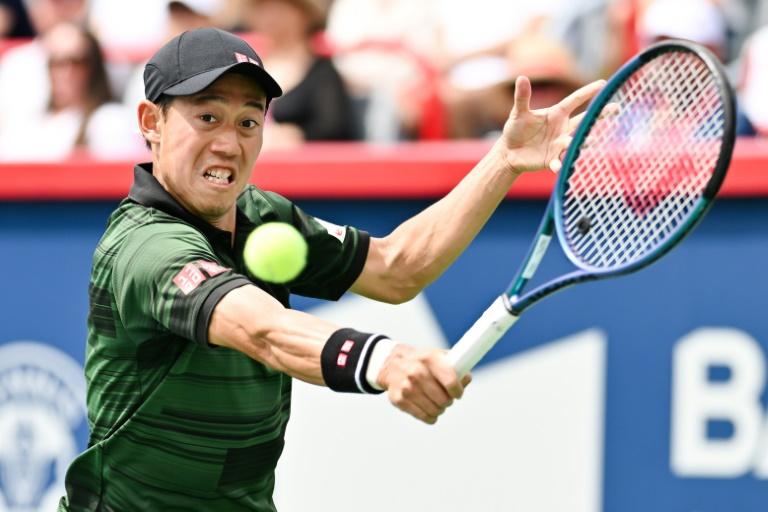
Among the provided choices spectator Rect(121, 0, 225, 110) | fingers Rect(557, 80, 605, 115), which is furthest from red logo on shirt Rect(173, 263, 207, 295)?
spectator Rect(121, 0, 225, 110)

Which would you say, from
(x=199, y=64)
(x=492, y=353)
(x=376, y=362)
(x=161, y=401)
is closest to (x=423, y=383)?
(x=376, y=362)

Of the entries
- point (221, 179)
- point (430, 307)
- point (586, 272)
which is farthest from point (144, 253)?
point (430, 307)

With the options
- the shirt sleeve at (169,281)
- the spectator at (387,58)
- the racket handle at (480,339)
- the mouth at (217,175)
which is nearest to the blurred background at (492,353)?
the spectator at (387,58)

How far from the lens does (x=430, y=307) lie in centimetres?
559

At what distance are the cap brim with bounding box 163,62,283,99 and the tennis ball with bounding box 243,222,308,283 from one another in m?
0.46

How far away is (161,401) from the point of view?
3.63 meters

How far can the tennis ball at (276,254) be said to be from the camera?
3.33 metres

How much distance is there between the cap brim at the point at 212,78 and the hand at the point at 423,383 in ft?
3.28

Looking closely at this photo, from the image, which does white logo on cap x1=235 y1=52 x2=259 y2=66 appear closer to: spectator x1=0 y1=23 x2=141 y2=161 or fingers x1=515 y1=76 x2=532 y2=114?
fingers x1=515 y1=76 x2=532 y2=114

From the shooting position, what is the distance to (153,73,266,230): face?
12.2 ft

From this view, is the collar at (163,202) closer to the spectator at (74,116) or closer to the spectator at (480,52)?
the spectator at (480,52)

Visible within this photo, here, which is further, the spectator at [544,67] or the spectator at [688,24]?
the spectator at [688,24]

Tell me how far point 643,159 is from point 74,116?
357 cm

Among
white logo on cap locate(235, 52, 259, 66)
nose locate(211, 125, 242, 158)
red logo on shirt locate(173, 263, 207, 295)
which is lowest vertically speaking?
red logo on shirt locate(173, 263, 207, 295)
